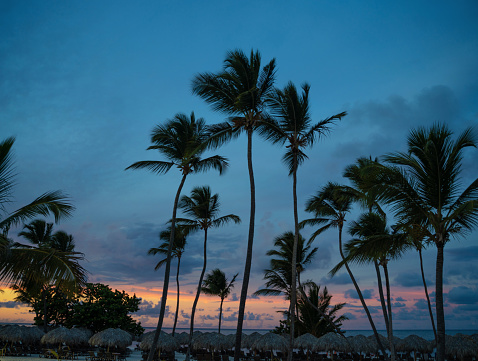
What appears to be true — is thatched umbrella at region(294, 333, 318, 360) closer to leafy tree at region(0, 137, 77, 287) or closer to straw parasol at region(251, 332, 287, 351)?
straw parasol at region(251, 332, 287, 351)

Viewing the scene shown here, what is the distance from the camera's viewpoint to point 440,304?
947 cm

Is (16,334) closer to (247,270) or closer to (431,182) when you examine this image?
(247,270)

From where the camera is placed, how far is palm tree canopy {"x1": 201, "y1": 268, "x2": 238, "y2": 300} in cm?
3662

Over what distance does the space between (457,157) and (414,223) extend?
202cm

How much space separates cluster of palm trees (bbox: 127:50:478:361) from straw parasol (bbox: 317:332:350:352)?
3431 mm

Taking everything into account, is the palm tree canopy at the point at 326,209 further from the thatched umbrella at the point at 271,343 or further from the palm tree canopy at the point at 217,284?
the palm tree canopy at the point at 217,284

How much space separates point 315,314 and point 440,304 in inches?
785

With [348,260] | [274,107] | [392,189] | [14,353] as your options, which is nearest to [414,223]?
[392,189]

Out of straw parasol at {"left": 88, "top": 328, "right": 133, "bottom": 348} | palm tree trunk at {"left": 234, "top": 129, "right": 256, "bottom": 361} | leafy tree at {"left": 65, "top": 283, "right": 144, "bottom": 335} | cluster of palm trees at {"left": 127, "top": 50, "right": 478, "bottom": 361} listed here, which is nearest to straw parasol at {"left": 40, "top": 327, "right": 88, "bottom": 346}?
straw parasol at {"left": 88, "top": 328, "right": 133, "bottom": 348}

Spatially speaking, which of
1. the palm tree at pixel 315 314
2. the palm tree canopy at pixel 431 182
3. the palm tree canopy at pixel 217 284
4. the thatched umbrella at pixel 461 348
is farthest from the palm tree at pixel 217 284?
the palm tree canopy at pixel 431 182

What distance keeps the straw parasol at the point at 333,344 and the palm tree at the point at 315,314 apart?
14.7 ft

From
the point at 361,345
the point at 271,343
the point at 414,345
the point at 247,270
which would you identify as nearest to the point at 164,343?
the point at 271,343

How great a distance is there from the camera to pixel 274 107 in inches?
605

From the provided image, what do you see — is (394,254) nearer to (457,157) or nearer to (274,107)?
(457,157)
